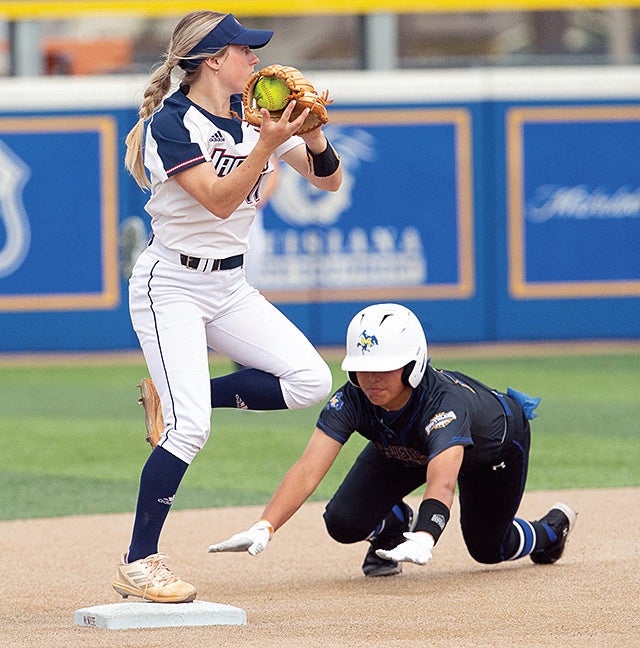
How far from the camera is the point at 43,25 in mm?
14695

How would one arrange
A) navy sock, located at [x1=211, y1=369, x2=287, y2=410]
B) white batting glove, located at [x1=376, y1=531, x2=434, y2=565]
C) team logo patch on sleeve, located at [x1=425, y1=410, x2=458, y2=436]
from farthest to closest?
navy sock, located at [x1=211, y1=369, x2=287, y2=410] → team logo patch on sleeve, located at [x1=425, y1=410, x2=458, y2=436] → white batting glove, located at [x1=376, y1=531, x2=434, y2=565]

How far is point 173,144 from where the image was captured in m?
4.10

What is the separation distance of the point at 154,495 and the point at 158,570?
22 centimetres

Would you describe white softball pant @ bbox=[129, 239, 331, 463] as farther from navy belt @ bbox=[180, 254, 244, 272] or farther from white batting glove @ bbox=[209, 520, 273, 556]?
white batting glove @ bbox=[209, 520, 273, 556]

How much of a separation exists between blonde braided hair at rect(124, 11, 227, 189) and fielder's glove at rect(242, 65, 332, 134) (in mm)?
220

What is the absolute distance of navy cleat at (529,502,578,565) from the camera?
501 centimetres

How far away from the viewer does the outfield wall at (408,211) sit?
45.4 ft

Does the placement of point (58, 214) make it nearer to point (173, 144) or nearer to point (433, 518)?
point (173, 144)

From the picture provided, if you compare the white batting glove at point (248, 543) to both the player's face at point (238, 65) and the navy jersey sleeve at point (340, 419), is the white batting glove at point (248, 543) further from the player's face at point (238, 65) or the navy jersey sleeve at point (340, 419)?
the player's face at point (238, 65)

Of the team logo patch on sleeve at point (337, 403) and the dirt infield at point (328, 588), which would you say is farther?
the team logo patch on sleeve at point (337, 403)

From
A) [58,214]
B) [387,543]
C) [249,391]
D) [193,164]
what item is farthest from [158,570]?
[58,214]

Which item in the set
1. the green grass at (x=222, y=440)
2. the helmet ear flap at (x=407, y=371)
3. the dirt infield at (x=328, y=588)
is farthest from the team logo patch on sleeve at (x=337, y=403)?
the green grass at (x=222, y=440)

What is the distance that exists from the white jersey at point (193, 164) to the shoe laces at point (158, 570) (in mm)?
918

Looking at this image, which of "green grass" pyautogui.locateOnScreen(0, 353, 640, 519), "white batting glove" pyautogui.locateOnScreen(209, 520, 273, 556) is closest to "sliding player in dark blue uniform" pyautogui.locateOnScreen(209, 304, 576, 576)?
"white batting glove" pyautogui.locateOnScreen(209, 520, 273, 556)
